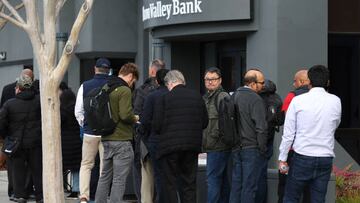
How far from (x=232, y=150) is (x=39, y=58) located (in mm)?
2616

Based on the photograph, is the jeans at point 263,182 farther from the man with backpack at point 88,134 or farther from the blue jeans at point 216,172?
the man with backpack at point 88,134

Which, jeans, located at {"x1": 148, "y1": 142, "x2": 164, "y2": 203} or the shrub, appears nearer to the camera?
jeans, located at {"x1": 148, "y1": 142, "x2": 164, "y2": 203}

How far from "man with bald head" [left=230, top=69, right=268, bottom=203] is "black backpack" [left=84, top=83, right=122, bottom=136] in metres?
1.60

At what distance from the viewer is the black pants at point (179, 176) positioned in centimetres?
1000

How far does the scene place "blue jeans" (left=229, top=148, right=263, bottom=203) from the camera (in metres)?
9.89

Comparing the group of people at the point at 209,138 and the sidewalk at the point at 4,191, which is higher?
the group of people at the point at 209,138

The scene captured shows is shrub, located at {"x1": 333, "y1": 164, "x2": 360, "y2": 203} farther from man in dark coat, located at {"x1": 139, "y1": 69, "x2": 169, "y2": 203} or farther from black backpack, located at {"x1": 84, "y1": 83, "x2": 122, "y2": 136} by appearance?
black backpack, located at {"x1": 84, "y1": 83, "x2": 122, "y2": 136}

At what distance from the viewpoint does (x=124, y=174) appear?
414 inches

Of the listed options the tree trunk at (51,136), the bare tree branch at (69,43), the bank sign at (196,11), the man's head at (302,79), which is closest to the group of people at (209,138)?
the man's head at (302,79)

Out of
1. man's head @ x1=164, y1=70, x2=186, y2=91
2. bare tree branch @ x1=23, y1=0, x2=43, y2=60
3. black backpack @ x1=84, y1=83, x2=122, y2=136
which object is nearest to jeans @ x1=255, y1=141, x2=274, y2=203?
man's head @ x1=164, y1=70, x2=186, y2=91

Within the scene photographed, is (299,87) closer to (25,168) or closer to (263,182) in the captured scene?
(263,182)

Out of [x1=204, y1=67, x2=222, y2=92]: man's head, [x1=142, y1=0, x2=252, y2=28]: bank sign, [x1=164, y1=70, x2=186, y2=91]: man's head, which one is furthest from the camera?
[x1=142, y1=0, x2=252, y2=28]: bank sign

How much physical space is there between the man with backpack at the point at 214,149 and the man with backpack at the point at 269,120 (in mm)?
516

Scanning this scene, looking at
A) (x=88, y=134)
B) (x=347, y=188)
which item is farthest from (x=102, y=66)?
(x=347, y=188)
